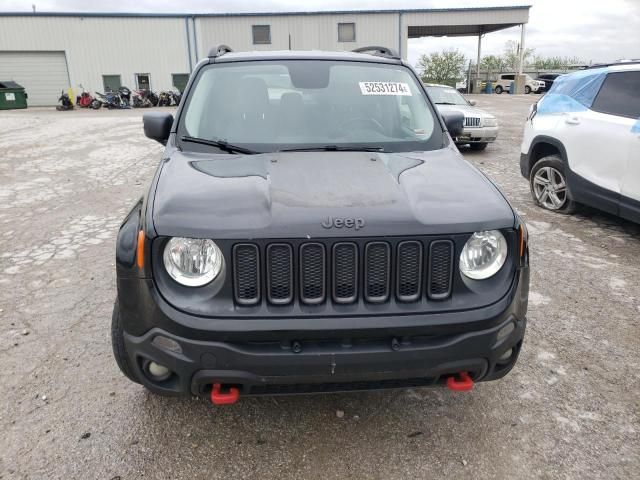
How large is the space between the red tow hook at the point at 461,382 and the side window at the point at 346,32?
111ft

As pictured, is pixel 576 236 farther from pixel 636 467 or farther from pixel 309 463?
pixel 309 463

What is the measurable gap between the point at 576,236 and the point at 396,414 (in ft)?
12.8

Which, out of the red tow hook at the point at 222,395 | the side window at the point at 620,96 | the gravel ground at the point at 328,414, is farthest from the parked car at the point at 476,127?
the red tow hook at the point at 222,395

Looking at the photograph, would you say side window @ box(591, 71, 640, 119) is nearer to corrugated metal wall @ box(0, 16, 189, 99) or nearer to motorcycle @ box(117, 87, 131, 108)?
motorcycle @ box(117, 87, 131, 108)

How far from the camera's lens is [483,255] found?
2307 millimetres

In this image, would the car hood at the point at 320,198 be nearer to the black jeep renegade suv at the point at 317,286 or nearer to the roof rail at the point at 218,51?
the black jeep renegade suv at the point at 317,286

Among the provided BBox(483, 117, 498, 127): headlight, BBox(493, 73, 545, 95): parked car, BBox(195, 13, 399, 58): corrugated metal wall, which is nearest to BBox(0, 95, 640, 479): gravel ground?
BBox(483, 117, 498, 127): headlight

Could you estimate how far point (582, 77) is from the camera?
629 centimetres

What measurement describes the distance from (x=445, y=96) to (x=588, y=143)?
6635 millimetres

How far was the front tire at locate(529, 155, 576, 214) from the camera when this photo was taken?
644cm

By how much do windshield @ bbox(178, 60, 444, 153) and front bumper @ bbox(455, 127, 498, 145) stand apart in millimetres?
7680

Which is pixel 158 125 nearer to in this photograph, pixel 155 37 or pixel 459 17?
pixel 155 37

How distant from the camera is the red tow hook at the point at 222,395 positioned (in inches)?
86.5

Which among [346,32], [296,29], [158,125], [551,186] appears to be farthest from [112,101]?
[158,125]
